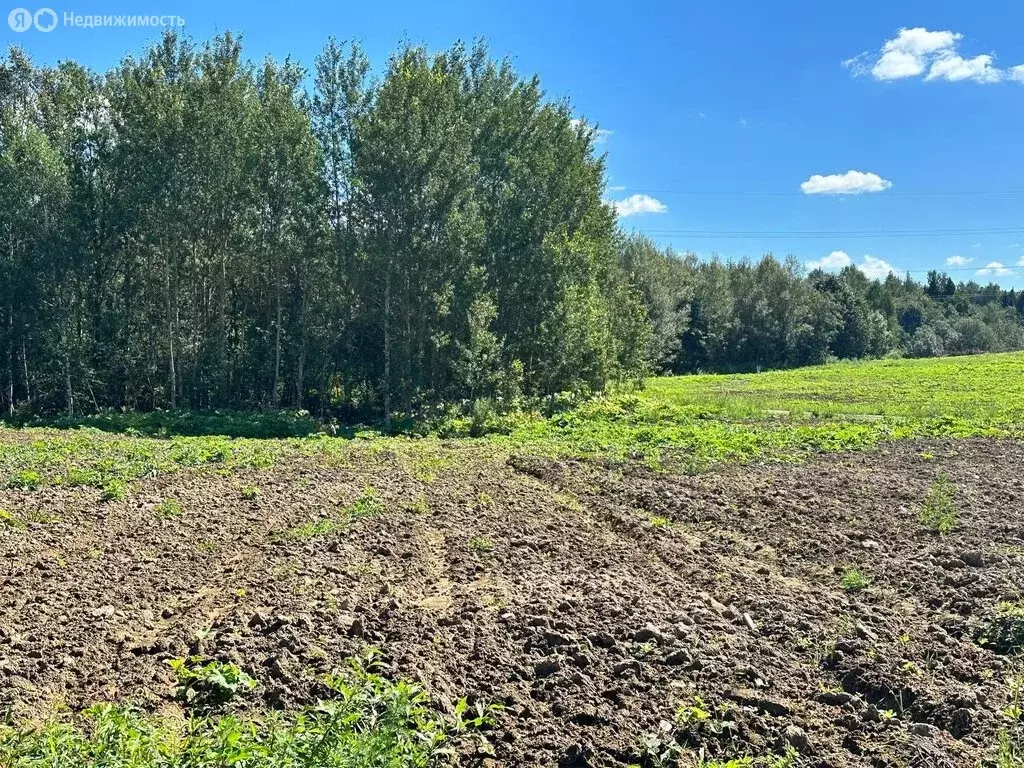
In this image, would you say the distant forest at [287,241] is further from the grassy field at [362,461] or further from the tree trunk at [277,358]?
the grassy field at [362,461]

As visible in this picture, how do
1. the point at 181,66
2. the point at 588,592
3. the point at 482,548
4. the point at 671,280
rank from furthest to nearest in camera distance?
the point at 671,280 < the point at 181,66 < the point at 482,548 < the point at 588,592

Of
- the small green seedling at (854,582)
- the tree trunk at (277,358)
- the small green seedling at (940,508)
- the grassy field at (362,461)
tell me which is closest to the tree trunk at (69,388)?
the grassy field at (362,461)

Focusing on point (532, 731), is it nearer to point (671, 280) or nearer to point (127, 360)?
point (127, 360)

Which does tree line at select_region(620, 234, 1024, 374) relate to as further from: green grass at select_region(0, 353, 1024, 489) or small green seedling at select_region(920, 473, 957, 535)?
small green seedling at select_region(920, 473, 957, 535)

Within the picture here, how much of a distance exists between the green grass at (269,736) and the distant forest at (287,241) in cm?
1715

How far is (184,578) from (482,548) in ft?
10.7

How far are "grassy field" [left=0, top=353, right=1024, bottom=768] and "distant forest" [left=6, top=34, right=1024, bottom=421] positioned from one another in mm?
3878

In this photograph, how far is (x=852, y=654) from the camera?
5523 millimetres

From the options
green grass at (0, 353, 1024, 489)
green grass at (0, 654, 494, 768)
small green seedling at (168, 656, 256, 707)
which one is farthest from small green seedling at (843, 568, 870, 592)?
green grass at (0, 353, 1024, 489)

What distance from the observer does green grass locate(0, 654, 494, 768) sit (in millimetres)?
3816

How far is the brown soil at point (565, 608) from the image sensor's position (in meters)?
4.71

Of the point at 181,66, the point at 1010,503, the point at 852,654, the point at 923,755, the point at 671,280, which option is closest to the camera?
the point at 923,755

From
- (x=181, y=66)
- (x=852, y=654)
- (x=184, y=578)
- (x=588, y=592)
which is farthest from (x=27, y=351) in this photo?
(x=852, y=654)

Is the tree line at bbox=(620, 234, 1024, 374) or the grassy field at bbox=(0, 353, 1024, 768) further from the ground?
the tree line at bbox=(620, 234, 1024, 374)
